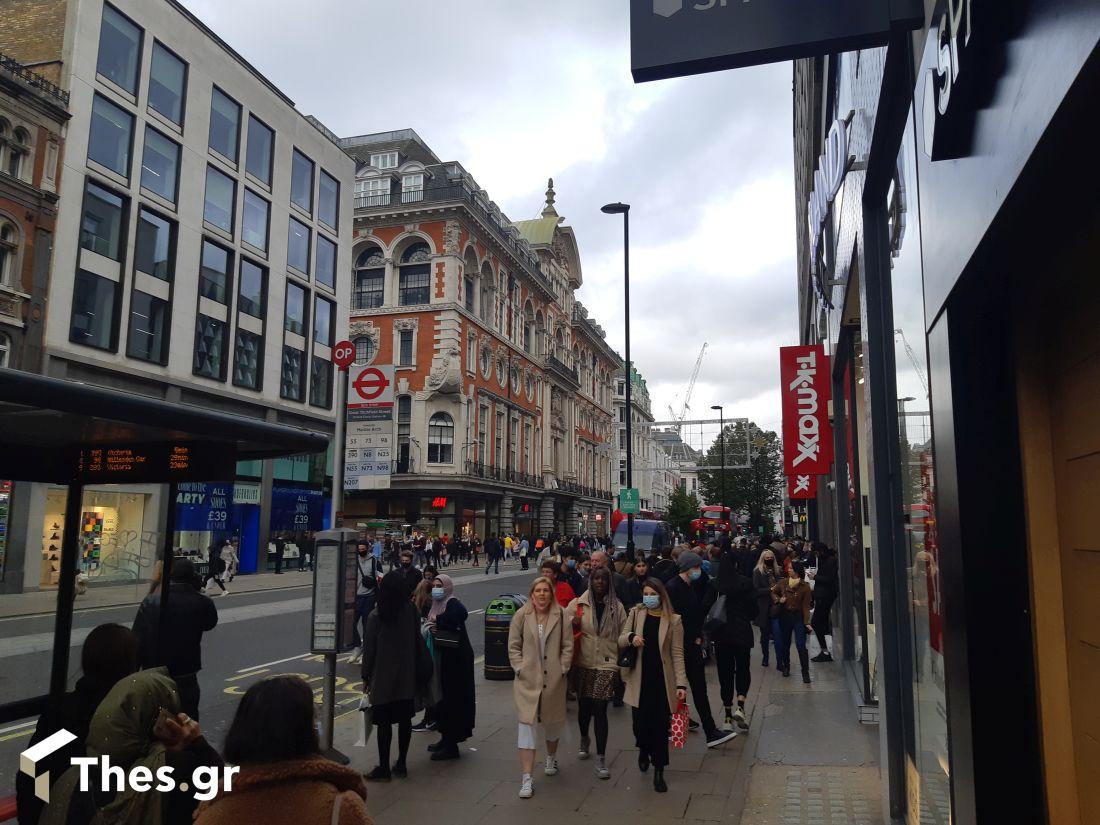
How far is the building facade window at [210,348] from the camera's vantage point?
30859 millimetres

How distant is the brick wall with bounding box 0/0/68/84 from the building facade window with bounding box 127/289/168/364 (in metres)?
7.20

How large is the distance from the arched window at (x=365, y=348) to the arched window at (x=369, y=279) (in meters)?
2.06

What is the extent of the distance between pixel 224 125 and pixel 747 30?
34.0 m

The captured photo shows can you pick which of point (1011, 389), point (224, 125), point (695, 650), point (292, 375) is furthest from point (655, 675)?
point (224, 125)

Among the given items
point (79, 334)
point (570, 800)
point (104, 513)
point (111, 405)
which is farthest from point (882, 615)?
point (79, 334)

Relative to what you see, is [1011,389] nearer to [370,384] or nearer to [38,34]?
[370,384]

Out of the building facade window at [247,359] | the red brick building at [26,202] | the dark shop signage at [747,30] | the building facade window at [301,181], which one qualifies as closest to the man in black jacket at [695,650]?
the dark shop signage at [747,30]

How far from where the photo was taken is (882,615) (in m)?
5.31

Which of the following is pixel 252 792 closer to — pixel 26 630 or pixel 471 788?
pixel 26 630

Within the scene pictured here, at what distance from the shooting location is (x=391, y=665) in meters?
6.90

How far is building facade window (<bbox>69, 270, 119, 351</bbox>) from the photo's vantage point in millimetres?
25719

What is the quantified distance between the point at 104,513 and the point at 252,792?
4001 millimetres

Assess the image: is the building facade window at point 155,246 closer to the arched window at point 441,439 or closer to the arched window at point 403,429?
the arched window at point 403,429

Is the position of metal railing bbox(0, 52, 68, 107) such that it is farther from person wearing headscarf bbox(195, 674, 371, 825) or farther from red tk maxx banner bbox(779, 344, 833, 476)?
person wearing headscarf bbox(195, 674, 371, 825)
